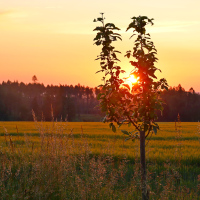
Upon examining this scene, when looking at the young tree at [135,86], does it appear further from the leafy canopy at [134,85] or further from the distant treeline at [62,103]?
the distant treeline at [62,103]

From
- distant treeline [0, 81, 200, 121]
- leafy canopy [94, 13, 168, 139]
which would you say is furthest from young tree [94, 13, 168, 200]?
distant treeline [0, 81, 200, 121]

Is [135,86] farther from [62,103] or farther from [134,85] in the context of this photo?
[62,103]

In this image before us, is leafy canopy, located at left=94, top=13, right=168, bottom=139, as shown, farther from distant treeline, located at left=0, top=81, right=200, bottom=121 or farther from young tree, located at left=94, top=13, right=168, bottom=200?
distant treeline, located at left=0, top=81, right=200, bottom=121

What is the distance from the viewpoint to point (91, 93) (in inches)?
6398

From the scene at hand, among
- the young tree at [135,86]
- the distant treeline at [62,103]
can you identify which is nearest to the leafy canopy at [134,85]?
the young tree at [135,86]

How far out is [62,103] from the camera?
393 feet

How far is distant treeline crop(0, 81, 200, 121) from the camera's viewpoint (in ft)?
349

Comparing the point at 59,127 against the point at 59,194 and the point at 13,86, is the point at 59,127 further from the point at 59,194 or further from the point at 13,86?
the point at 13,86

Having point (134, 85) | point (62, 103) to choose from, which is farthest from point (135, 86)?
point (62, 103)

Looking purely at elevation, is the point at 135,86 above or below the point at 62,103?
below

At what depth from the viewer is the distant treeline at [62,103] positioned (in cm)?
10650

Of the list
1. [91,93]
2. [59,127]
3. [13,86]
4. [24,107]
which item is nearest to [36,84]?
[13,86]

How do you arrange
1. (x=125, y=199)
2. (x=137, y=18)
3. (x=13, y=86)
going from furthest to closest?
(x=13, y=86)
(x=125, y=199)
(x=137, y=18)

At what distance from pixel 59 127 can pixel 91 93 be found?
504ft
